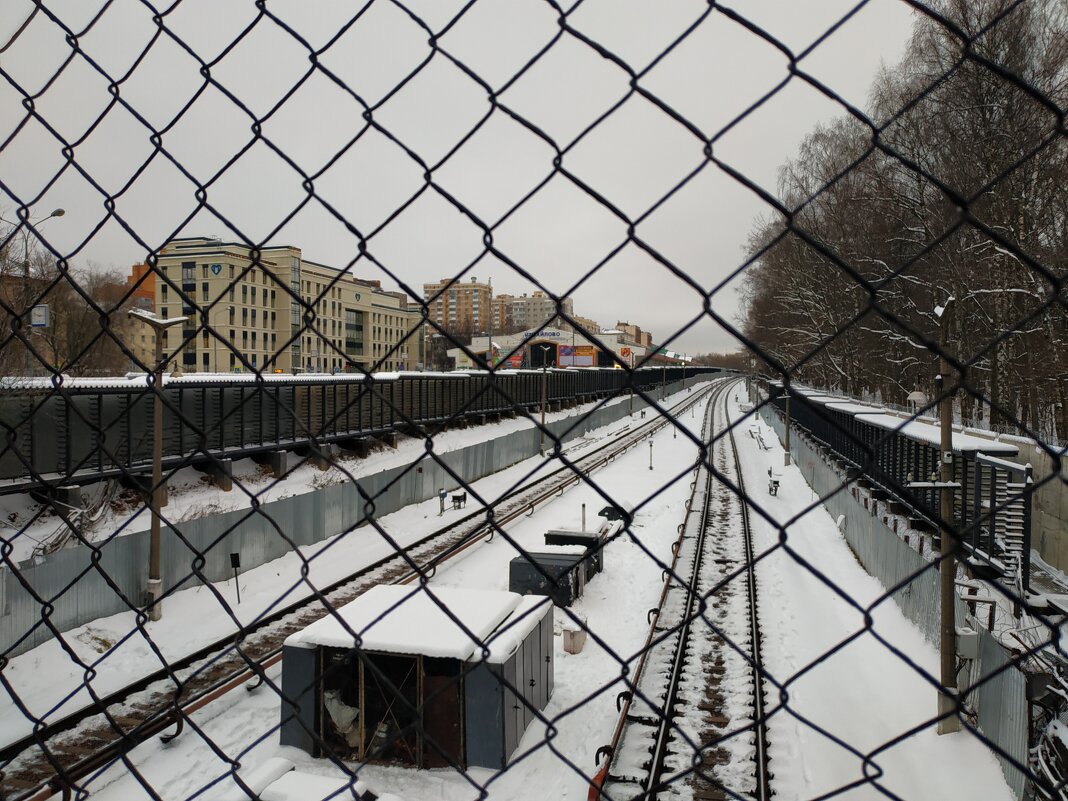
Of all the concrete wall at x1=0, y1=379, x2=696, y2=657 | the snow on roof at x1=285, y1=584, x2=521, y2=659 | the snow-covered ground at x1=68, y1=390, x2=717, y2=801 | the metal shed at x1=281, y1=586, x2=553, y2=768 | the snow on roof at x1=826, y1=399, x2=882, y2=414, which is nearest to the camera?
the snow-covered ground at x1=68, y1=390, x2=717, y2=801

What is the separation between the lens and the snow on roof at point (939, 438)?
31.2 feet

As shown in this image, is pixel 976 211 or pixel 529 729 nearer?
pixel 529 729

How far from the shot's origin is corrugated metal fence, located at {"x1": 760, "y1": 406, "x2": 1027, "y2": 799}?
603 centimetres

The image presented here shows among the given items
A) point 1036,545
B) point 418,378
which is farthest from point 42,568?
point 1036,545

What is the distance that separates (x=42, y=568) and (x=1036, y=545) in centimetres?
1698

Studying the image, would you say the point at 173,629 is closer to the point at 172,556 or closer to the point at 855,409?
the point at 172,556

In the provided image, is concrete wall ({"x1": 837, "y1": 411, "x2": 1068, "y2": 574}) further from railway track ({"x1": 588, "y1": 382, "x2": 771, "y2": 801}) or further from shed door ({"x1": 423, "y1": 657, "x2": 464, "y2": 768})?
shed door ({"x1": 423, "y1": 657, "x2": 464, "y2": 768})

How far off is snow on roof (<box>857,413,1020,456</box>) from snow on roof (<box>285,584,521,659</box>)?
4.63 m

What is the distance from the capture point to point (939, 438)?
36.6 ft

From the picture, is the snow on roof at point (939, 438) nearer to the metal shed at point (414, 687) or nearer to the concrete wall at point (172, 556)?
the metal shed at point (414, 687)

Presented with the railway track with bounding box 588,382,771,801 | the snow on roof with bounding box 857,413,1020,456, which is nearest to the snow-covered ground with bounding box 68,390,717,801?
the railway track with bounding box 588,382,771,801

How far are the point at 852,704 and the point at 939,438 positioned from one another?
16.3ft

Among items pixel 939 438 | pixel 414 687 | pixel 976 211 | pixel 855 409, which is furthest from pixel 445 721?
pixel 976 211

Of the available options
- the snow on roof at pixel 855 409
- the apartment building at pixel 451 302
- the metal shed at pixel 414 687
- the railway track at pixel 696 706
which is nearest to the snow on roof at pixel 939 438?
the snow on roof at pixel 855 409
